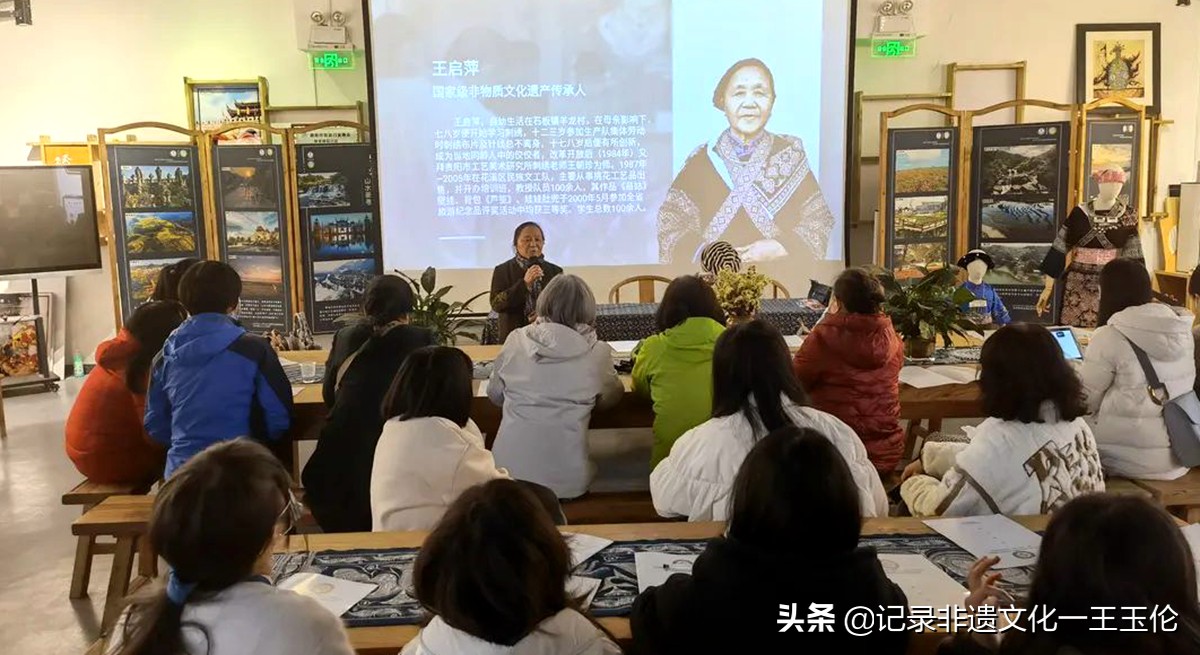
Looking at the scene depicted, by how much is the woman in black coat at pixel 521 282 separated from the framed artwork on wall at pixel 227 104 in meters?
2.88

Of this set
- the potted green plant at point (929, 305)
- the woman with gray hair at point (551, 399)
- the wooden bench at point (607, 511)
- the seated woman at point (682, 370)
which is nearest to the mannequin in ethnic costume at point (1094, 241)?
the potted green plant at point (929, 305)

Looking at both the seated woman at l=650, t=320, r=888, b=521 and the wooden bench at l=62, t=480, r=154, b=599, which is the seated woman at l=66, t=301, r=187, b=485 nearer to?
the wooden bench at l=62, t=480, r=154, b=599

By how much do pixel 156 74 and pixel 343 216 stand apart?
6.72 ft

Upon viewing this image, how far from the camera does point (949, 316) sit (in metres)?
3.62

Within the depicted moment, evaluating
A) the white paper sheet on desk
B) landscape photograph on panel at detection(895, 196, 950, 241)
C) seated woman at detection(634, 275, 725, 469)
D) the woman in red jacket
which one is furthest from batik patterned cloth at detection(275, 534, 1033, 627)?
landscape photograph on panel at detection(895, 196, 950, 241)

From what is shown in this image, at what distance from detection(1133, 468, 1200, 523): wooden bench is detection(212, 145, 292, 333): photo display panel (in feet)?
17.3

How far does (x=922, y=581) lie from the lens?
1.77 m

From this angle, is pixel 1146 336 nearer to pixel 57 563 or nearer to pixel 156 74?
pixel 57 563

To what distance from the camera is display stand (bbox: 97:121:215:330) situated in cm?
611

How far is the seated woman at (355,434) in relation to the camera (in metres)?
2.83

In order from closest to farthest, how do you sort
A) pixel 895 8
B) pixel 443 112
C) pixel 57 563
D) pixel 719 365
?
1. pixel 719 365
2. pixel 57 563
3. pixel 443 112
4. pixel 895 8

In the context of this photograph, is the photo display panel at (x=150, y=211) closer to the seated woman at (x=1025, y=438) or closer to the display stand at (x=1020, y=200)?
the display stand at (x=1020, y=200)

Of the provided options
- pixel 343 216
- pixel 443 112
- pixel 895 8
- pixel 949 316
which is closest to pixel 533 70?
pixel 443 112

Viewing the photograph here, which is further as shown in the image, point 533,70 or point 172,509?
point 533,70
